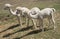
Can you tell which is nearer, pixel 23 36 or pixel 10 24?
pixel 23 36

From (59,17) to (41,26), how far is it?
3.25 metres

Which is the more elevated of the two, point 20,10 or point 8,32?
point 20,10

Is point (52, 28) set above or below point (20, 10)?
below

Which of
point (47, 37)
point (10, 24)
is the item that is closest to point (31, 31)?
point (47, 37)

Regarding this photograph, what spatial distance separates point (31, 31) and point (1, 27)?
3.01 meters

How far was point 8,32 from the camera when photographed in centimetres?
1405

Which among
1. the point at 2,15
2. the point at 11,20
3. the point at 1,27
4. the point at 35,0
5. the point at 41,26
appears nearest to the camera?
the point at 41,26

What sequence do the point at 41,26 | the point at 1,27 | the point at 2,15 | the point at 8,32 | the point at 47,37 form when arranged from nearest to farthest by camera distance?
the point at 47,37
the point at 41,26
the point at 8,32
the point at 1,27
the point at 2,15

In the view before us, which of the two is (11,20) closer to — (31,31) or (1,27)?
(1,27)

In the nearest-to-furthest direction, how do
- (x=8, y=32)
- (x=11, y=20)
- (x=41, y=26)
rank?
(x=41, y=26), (x=8, y=32), (x=11, y=20)

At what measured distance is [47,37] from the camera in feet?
39.3

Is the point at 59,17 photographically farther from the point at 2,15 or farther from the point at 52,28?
the point at 2,15

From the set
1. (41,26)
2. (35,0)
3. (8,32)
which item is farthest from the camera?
(35,0)

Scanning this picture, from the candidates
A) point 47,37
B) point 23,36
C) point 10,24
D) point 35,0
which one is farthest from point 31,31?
point 35,0
